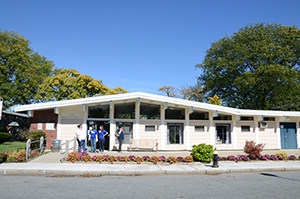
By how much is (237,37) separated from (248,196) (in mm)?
29481

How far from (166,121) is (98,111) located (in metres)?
4.81

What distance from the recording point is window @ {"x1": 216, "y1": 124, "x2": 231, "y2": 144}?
1962 cm

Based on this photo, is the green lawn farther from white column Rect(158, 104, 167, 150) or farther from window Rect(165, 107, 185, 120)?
window Rect(165, 107, 185, 120)

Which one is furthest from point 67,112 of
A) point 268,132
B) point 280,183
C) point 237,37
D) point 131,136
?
point 237,37

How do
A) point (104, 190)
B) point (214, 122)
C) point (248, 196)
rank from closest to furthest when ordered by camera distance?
point (248, 196)
point (104, 190)
point (214, 122)

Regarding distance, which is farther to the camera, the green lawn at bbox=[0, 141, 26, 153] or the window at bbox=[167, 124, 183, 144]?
the window at bbox=[167, 124, 183, 144]

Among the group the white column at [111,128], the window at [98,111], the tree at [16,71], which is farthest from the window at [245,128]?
the tree at [16,71]

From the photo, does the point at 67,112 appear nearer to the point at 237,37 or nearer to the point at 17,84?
the point at 17,84

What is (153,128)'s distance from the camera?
1859cm

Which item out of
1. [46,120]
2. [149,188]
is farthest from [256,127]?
[46,120]

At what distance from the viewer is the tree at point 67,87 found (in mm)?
30750

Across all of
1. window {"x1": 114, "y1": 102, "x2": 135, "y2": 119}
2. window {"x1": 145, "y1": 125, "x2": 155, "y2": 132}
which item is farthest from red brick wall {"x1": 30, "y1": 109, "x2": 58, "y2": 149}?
window {"x1": 145, "y1": 125, "x2": 155, "y2": 132}

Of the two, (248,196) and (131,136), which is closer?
(248,196)

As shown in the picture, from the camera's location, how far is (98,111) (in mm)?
18094
